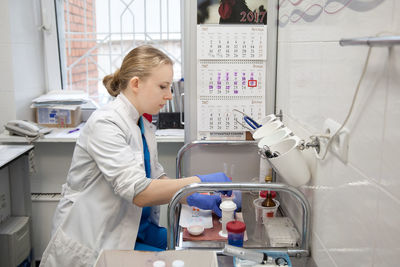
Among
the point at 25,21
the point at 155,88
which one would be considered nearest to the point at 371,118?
the point at 155,88

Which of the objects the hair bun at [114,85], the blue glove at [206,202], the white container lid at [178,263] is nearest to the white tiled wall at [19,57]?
the hair bun at [114,85]

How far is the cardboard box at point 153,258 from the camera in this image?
3.59 feet

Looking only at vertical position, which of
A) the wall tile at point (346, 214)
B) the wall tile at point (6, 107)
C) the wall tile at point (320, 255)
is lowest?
the wall tile at point (320, 255)

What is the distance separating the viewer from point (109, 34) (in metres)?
2.82

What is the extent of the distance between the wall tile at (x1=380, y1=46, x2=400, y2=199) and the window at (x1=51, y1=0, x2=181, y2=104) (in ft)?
6.99

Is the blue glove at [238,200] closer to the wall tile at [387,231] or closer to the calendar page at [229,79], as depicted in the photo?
the calendar page at [229,79]

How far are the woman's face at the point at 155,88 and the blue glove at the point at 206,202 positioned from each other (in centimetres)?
39

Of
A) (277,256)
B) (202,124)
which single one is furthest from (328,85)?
(202,124)

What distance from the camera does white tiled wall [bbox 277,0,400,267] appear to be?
2.60 feet

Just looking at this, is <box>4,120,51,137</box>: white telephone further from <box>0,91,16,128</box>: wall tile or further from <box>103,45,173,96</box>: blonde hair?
<box>103,45,173,96</box>: blonde hair

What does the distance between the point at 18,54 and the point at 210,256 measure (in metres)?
2.03

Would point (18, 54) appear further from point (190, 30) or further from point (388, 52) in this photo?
point (388, 52)

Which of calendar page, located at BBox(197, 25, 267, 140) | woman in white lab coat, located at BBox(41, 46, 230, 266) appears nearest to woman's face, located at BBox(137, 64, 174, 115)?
woman in white lab coat, located at BBox(41, 46, 230, 266)

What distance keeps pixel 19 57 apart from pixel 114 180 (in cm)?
154
